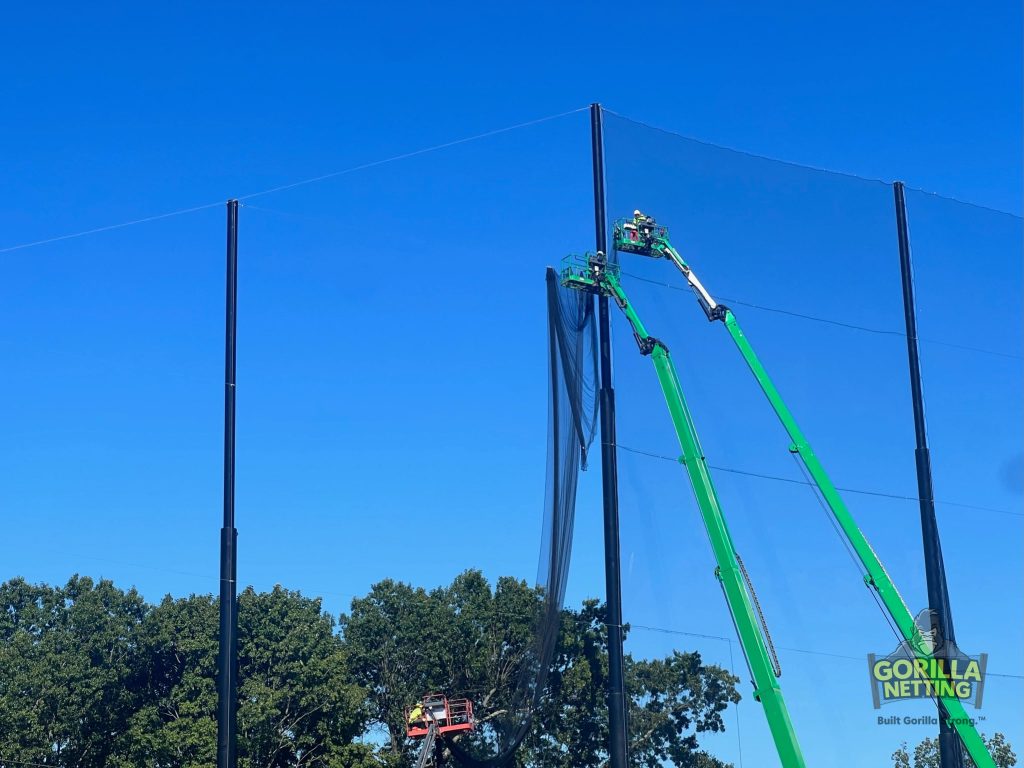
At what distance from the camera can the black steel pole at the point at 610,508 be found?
37.1 feet

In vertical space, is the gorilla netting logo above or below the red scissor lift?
below

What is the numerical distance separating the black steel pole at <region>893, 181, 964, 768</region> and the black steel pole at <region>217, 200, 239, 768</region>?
6.60 metres

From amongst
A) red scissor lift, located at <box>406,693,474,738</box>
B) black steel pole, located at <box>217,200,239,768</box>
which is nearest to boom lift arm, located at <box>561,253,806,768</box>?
black steel pole, located at <box>217,200,239,768</box>

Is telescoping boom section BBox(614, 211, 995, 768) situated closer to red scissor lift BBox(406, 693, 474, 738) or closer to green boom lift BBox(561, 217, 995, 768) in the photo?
green boom lift BBox(561, 217, 995, 768)

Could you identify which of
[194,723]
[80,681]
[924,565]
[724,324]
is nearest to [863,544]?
[924,565]

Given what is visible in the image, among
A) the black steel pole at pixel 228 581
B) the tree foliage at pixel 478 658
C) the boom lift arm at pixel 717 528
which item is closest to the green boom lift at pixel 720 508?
the boom lift arm at pixel 717 528

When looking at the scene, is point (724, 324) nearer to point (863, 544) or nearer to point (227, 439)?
Answer: point (863, 544)

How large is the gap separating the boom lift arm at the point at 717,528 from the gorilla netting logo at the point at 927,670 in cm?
121

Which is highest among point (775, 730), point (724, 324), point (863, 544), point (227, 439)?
point (724, 324)

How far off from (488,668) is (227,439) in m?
12.7

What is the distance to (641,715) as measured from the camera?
11.7m

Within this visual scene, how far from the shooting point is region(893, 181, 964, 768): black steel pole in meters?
11.6

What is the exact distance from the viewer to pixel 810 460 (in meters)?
12.2

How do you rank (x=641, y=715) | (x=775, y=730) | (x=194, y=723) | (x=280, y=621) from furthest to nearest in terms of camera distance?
1. (x=280, y=621)
2. (x=194, y=723)
3. (x=641, y=715)
4. (x=775, y=730)
